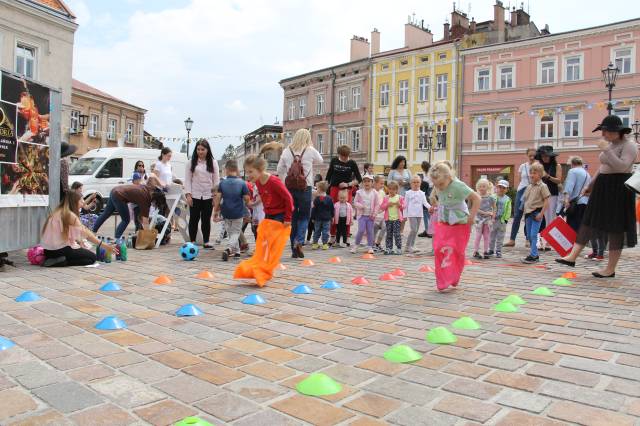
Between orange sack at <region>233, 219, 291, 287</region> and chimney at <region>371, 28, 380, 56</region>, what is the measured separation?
43.3 m

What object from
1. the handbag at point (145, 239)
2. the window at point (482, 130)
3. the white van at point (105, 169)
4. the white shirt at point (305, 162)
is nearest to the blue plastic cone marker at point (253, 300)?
the white shirt at point (305, 162)

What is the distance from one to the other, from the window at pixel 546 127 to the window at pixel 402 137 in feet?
33.3

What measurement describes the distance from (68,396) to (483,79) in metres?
38.6

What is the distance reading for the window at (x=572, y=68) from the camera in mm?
33812

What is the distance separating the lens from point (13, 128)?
675 cm

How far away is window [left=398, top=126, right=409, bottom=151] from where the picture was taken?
41875 mm

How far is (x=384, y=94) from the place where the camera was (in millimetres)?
43500

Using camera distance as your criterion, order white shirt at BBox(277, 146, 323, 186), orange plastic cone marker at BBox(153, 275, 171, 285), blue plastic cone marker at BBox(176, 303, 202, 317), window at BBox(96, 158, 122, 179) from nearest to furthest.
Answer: blue plastic cone marker at BBox(176, 303, 202, 317) → orange plastic cone marker at BBox(153, 275, 171, 285) → white shirt at BBox(277, 146, 323, 186) → window at BBox(96, 158, 122, 179)

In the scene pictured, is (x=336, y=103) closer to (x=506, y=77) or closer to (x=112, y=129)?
(x=506, y=77)

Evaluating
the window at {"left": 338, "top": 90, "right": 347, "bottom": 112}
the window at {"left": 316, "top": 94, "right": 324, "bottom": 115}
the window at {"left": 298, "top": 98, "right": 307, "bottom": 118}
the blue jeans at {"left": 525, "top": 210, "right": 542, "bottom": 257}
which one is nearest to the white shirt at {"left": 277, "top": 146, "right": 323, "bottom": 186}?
the blue jeans at {"left": 525, "top": 210, "right": 542, "bottom": 257}

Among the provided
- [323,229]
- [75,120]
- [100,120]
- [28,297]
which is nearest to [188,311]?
[28,297]

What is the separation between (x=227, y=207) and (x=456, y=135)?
32.6 meters

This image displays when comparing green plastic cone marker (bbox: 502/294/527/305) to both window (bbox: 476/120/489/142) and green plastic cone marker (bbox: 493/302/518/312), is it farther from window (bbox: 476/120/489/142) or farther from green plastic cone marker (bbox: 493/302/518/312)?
window (bbox: 476/120/489/142)

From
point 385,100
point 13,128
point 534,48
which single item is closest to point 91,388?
point 13,128
